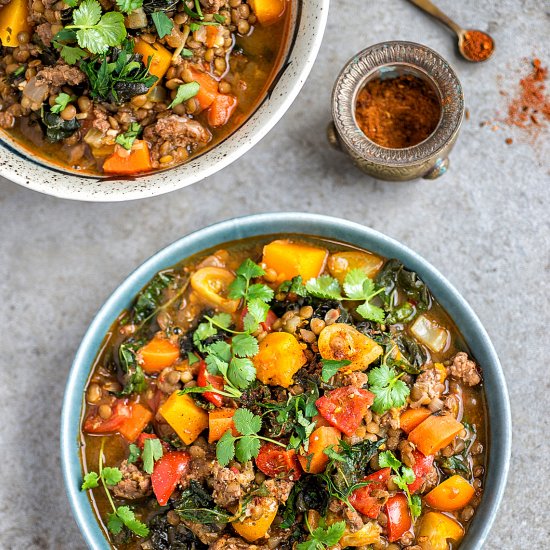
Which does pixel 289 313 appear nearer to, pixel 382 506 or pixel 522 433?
pixel 382 506

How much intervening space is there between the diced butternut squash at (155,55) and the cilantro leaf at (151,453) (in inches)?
79.9

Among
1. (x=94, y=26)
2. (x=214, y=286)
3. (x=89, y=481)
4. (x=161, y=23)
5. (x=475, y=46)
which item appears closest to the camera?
(x=94, y=26)

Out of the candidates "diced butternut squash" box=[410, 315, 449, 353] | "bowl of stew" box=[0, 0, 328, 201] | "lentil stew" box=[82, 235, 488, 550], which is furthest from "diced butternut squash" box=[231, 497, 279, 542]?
"bowl of stew" box=[0, 0, 328, 201]

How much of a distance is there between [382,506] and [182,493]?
1115 millimetres

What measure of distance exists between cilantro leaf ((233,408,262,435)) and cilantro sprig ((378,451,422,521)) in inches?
27.6

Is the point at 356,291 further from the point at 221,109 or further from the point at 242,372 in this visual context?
the point at 221,109

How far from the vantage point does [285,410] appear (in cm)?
391

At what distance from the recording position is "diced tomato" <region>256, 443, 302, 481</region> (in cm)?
395

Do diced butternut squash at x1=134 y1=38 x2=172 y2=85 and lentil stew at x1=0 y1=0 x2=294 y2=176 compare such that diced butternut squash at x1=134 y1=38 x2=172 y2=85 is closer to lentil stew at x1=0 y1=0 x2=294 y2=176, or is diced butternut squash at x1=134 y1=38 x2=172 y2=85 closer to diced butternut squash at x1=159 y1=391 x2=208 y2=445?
lentil stew at x1=0 y1=0 x2=294 y2=176

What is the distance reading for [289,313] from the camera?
414cm

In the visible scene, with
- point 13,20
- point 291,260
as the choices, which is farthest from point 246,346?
point 13,20

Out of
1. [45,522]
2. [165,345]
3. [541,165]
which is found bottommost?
[45,522]

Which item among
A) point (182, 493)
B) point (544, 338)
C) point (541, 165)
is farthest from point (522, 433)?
point (182, 493)

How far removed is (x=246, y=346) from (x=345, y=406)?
63cm
